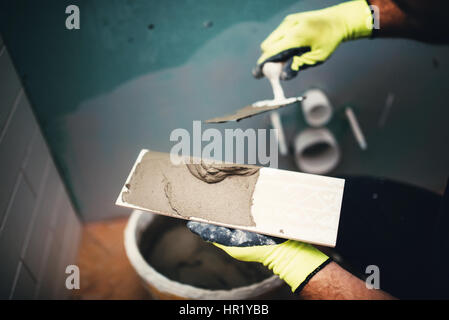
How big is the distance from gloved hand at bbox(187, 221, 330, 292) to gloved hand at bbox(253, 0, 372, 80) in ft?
2.04

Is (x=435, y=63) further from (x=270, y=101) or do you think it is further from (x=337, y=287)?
(x=337, y=287)

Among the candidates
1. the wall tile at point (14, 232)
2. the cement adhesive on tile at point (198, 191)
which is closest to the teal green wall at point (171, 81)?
the wall tile at point (14, 232)

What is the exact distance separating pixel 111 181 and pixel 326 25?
1376mm

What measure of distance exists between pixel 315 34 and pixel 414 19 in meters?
0.35

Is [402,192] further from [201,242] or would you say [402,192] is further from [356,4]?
[201,242]

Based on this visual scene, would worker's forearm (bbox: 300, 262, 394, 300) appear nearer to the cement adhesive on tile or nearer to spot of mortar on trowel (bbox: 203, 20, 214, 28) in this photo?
the cement adhesive on tile

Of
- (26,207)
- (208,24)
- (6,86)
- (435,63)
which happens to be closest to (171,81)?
(208,24)

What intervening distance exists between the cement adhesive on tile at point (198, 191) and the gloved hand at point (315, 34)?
451mm

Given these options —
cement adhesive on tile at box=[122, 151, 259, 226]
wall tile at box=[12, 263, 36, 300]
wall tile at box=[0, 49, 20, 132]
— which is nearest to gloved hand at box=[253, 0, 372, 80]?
cement adhesive on tile at box=[122, 151, 259, 226]

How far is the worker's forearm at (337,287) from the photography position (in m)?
1.03

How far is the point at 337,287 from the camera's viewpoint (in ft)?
3.42

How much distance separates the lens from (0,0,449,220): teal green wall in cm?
139

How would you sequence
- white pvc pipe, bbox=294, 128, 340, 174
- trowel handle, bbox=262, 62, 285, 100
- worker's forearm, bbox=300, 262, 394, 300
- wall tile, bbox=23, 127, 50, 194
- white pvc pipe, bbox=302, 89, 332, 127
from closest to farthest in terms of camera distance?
worker's forearm, bbox=300, 262, 394, 300 < trowel handle, bbox=262, 62, 285, 100 < wall tile, bbox=23, 127, 50, 194 < white pvc pipe, bbox=302, 89, 332, 127 < white pvc pipe, bbox=294, 128, 340, 174

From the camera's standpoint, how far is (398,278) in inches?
48.6
